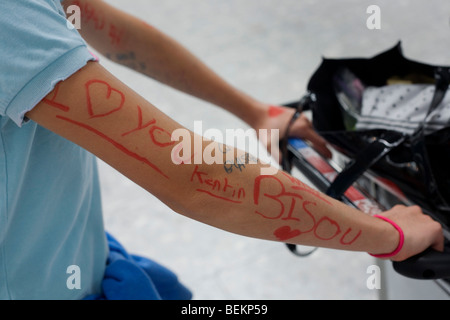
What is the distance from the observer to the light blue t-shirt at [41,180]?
58 cm

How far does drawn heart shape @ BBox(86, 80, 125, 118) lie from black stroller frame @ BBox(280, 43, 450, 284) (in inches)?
17.5

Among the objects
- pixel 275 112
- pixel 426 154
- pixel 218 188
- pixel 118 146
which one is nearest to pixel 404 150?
pixel 426 154

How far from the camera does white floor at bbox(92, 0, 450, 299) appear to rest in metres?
1.77

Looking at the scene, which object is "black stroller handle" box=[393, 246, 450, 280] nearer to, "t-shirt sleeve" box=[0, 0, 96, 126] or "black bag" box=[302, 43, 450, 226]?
"black bag" box=[302, 43, 450, 226]

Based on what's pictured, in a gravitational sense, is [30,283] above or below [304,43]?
below

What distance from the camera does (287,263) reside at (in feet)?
5.98

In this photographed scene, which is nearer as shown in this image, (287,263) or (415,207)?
(415,207)

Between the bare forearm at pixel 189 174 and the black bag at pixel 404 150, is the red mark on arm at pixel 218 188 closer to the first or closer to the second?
the bare forearm at pixel 189 174

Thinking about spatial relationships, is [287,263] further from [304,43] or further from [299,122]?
[304,43]

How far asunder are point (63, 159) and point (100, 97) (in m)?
0.22

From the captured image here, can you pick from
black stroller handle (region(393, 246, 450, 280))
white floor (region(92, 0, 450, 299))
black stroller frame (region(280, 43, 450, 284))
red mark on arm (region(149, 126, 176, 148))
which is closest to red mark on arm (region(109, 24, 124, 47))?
black stroller frame (region(280, 43, 450, 284))

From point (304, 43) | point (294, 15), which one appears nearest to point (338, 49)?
point (304, 43)

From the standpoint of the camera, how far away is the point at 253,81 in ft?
8.77

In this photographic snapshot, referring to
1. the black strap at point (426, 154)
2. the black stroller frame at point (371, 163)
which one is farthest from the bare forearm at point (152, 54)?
the black strap at point (426, 154)
